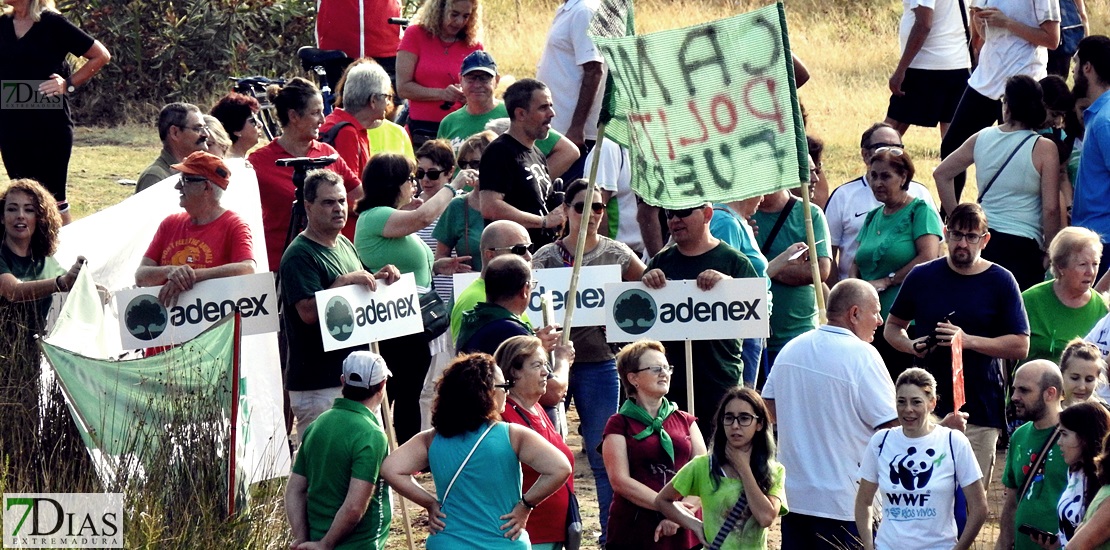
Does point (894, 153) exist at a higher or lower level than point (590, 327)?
higher

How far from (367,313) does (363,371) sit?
136 cm

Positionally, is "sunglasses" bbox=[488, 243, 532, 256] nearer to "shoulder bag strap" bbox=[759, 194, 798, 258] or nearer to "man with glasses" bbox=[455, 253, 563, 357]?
"man with glasses" bbox=[455, 253, 563, 357]

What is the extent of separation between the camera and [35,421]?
8156 millimetres

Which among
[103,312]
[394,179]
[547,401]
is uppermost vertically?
[394,179]

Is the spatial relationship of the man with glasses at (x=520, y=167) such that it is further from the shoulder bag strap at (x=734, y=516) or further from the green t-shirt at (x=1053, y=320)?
the shoulder bag strap at (x=734, y=516)

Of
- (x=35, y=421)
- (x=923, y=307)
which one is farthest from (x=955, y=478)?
(x=35, y=421)

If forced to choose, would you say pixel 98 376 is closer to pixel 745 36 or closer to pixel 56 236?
pixel 56 236

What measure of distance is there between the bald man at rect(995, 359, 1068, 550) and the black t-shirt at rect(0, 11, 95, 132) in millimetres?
7163

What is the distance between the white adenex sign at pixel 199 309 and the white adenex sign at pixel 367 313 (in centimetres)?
27

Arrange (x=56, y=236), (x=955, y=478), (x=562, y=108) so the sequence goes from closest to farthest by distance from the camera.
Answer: (x=955, y=478), (x=56, y=236), (x=562, y=108)

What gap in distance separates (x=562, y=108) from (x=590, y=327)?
310 centimetres

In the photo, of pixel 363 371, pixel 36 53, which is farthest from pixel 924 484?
pixel 36 53

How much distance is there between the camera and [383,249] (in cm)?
898

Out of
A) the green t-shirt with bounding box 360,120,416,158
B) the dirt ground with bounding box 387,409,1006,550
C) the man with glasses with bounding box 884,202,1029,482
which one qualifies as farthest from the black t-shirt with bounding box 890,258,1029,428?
the green t-shirt with bounding box 360,120,416,158
